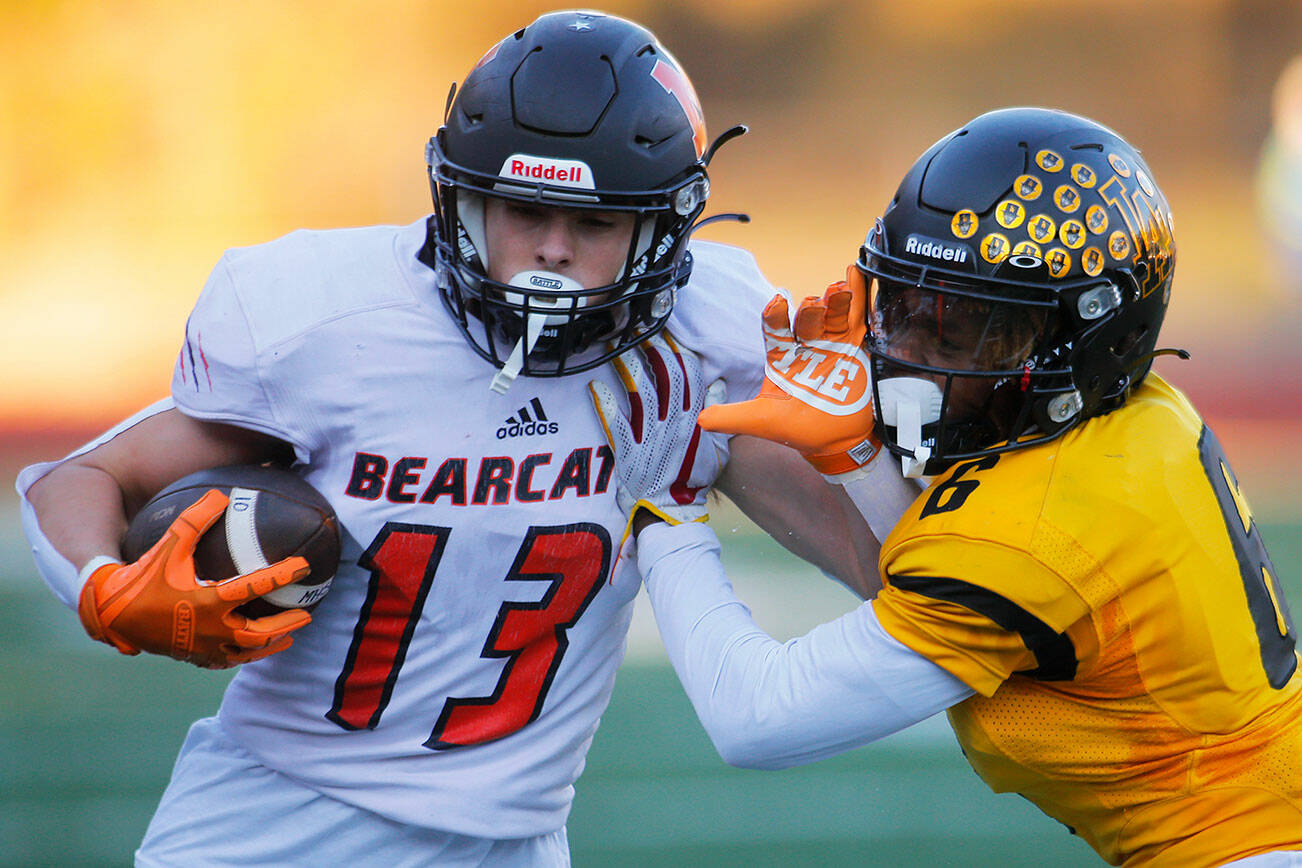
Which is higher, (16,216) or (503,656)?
(503,656)

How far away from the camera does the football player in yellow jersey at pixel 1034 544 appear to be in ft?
5.31

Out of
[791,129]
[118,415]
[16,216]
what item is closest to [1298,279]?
[791,129]

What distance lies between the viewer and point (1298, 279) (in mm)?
11328

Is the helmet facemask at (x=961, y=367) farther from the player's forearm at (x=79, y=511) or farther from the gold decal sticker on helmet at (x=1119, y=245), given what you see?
the player's forearm at (x=79, y=511)

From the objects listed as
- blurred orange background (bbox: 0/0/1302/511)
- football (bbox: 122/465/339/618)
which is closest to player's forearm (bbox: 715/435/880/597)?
football (bbox: 122/465/339/618)

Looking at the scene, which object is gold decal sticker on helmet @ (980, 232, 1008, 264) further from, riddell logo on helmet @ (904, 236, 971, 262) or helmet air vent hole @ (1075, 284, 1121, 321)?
helmet air vent hole @ (1075, 284, 1121, 321)

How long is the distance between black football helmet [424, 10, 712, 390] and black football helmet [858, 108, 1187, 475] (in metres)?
0.33

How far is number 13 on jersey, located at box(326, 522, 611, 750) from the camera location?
6.36ft

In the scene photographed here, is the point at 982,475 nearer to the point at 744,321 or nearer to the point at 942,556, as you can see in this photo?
the point at 942,556

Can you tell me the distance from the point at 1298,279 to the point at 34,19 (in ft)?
35.7

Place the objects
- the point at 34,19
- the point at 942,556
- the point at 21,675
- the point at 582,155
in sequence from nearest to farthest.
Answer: the point at 942,556
the point at 582,155
the point at 21,675
the point at 34,19

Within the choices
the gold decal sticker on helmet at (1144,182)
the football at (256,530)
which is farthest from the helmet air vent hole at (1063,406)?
the football at (256,530)

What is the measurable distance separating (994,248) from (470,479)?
0.81 m

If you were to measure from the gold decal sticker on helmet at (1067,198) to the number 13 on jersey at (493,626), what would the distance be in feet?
2.67
